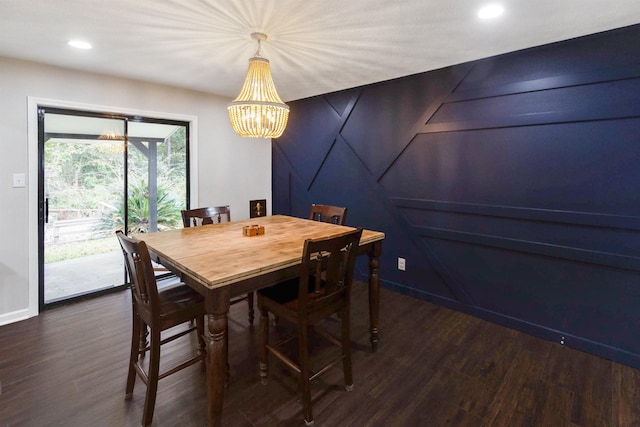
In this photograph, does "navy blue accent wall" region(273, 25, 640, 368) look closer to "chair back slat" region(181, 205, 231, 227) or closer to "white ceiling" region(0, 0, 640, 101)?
"white ceiling" region(0, 0, 640, 101)

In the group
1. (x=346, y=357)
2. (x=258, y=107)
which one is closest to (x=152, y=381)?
(x=346, y=357)

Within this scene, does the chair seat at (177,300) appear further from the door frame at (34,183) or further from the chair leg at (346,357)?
the door frame at (34,183)

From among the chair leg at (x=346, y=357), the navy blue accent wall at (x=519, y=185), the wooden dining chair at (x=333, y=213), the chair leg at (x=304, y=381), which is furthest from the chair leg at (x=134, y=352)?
the navy blue accent wall at (x=519, y=185)

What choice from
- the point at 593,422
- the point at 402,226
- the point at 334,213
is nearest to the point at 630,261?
the point at 593,422

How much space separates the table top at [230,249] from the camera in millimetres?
1562

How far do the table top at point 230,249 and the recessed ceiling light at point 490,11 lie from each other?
1561 mm

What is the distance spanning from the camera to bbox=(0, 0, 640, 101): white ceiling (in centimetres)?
188

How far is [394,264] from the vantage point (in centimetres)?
346

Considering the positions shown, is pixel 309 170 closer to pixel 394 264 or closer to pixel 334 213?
pixel 334 213

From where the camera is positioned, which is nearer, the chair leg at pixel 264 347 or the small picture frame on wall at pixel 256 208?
the chair leg at pixel 264 347

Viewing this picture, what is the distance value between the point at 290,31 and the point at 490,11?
50.0 inches

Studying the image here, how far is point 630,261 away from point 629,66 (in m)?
1.31

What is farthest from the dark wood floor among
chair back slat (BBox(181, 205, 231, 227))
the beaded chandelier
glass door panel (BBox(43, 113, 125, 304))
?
the beaded chandelier

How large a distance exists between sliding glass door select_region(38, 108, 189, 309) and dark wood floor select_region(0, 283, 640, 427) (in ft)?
2.46
